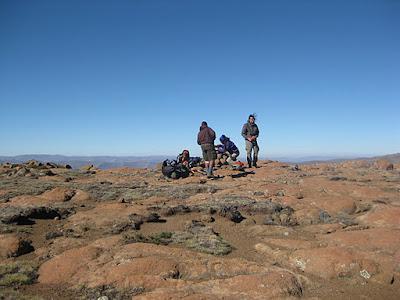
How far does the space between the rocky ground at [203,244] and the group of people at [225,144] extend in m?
4.03

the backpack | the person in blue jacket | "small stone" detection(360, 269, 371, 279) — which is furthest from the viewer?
the person in blue jacket

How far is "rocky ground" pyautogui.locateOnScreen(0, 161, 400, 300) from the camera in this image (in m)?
7.25

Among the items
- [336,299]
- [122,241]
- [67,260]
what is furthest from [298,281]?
[67,260]

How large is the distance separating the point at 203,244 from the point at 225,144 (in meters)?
17.2

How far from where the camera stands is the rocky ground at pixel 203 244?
7254 mm

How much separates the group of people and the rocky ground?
4.03m

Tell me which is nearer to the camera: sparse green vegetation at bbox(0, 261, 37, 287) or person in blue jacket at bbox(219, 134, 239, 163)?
sparse green vegetation at bbox(0, 261, 37, 287)

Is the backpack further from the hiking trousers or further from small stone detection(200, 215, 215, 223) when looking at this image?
small stone detection(200, 215, 215, 223)

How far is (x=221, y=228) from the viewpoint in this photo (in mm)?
11328

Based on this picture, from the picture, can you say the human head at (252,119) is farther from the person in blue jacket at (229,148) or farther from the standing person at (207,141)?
the person in blue jacket at (229,148)

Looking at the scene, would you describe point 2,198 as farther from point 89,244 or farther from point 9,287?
point 9,287

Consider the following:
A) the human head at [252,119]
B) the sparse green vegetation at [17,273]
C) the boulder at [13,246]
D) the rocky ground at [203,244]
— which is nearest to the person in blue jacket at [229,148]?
the human head at [252,119]

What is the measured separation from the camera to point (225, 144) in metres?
26.3

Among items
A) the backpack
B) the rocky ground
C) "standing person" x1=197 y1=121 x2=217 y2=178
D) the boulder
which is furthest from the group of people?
the boulder
